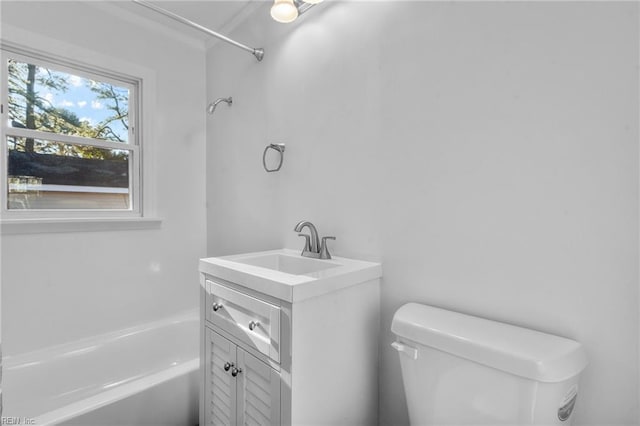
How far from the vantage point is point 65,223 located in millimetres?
1859

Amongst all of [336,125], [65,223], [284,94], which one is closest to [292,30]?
[284,94]

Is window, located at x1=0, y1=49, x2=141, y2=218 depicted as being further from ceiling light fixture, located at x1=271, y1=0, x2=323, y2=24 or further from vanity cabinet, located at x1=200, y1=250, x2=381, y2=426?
ceiling light fixture, located at x1=271, y1=0, x2=323, y2=24

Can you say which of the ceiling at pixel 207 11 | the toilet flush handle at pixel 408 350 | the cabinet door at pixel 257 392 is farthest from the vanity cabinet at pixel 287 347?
the ceiling at pixel 207 11

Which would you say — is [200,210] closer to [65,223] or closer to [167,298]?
[167,298]

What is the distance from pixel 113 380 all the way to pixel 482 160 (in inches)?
89.4

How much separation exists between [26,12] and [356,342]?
7.98 ft

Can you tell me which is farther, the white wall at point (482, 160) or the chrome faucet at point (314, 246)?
the chrome faucet at point (314, 246)

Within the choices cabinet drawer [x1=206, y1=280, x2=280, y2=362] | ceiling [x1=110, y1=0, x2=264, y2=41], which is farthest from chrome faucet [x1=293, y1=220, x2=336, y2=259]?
ceiling [x1=110, y1=0, x2=264, y2=41]

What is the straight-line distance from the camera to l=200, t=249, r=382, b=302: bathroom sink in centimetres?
105

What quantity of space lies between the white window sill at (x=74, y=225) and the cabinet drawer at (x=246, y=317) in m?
1.09

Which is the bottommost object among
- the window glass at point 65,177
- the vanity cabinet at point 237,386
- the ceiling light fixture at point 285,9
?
the vanity cabinet at point 237,386

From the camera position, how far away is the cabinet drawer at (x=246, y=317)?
108 centimetres

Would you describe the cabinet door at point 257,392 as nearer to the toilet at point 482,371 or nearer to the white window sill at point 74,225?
the toilet at point 482,371

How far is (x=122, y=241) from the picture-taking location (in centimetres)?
211
